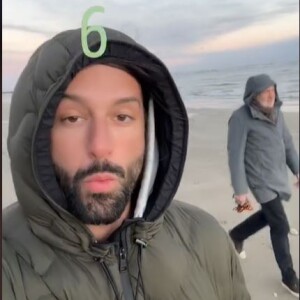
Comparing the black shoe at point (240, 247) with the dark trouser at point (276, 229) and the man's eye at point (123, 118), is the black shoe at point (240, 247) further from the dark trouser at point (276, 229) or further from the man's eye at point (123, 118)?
the man's eye at point (123, 118)

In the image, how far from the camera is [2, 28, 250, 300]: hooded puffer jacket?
76 centimetres

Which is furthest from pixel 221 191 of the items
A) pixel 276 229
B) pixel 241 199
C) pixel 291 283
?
pixel 291 283

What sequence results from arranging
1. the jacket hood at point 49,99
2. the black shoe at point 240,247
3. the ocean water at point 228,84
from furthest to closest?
the black shoe at point 240,247
the ocean water at point 228,84
the jacket hood at point 49,99

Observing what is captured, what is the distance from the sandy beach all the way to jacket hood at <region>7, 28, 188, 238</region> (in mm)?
119

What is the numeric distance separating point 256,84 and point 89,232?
1.49ft

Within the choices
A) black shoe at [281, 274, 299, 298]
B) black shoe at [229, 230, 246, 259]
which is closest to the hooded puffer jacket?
black shoe at [229, 230, 246, 259]

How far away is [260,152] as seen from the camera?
1.15 metres

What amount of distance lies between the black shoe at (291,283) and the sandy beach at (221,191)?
1cm

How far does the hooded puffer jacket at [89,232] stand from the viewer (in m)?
0.76

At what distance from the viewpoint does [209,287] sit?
886 millimetres

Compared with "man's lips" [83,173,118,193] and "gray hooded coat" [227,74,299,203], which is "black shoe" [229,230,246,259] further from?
"man's lips" [83,173,118,193]

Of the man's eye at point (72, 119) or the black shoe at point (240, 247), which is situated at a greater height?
the man's eye at point (72, 119)

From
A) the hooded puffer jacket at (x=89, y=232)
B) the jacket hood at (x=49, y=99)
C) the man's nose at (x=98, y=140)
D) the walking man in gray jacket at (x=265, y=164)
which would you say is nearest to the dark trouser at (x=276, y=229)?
the walking man in gray jacket at (x=265, y=164)

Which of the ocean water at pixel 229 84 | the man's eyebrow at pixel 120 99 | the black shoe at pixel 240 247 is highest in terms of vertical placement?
the ocean water at pixel 229 84
